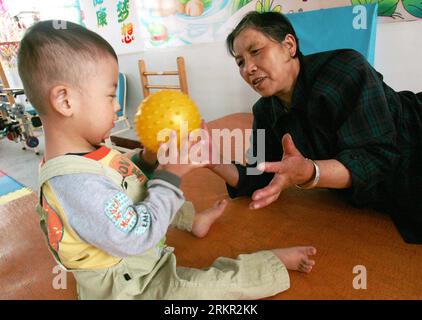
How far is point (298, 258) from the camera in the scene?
0.69 meters

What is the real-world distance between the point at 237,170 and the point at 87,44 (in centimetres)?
60

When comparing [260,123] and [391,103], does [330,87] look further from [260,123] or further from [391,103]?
[260,123]

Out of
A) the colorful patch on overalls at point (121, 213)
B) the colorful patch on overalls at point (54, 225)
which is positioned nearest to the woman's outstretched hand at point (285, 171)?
the colorful patch on overalls at point (121, 213)

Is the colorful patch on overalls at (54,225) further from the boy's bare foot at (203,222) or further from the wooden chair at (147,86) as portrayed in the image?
the wooden chair at (147,86)

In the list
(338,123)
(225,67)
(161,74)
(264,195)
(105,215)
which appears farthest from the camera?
(161,74)

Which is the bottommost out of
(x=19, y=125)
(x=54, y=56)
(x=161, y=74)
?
(x=19, y=125)

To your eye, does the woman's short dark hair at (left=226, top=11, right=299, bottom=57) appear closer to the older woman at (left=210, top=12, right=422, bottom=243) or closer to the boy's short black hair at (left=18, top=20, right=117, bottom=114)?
the older woman at (left=210, top=12, right=422, bottom=243)

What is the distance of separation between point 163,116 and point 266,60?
0.37 meters

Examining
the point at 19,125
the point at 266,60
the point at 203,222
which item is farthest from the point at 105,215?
the point at 19,125

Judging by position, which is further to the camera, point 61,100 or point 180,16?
point 180,16

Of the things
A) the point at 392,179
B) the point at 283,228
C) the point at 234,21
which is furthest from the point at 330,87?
the point at 234,21

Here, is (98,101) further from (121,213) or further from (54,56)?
(121,213)

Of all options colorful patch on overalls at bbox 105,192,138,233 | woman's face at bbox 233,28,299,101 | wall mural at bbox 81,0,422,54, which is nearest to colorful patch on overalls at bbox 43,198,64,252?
colorful patch on overalls at bbox 105,192,138,233

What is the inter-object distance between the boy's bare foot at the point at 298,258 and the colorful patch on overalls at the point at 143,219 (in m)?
0.33
